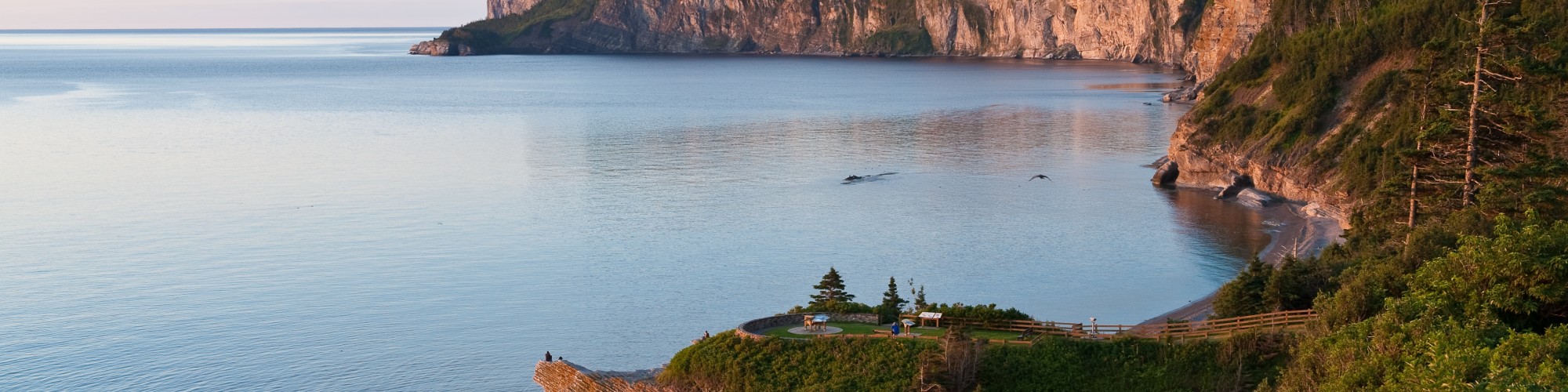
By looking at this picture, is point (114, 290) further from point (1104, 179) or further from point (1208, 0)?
point (1208, 0)

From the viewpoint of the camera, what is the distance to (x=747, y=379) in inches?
1489

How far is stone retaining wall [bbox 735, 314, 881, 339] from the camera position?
40500 millimetres

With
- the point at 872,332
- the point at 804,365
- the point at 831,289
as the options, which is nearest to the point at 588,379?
the point at 804,365

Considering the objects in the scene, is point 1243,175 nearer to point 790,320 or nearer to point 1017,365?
point 790,320

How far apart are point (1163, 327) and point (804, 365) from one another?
953cm

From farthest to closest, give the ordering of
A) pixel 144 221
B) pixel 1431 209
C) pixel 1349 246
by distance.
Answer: pixel 144 221 < pixel 1349 246 < pixel 1431 209

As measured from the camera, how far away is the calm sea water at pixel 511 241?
49406 millimetres

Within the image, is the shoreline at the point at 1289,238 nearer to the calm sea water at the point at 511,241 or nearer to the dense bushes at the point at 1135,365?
the calm sea water at the point at 511,241

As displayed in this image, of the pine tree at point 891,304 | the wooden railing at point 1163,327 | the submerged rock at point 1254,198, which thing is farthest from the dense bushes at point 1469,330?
the submerged rock at point 1254,198

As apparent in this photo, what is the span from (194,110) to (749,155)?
3064 inches

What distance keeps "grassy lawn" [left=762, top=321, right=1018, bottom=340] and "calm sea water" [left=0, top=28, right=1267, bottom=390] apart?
25.1 ft

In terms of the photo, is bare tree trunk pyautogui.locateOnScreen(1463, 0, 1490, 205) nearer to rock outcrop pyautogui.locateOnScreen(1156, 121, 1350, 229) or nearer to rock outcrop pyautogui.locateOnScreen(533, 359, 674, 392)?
rock outcrop pyautogui.locateOnScreen(1156, 121, 1350, 229)

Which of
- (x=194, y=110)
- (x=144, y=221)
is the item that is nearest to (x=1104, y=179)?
(x=144, y=221)

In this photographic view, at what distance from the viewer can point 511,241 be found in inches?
2717
